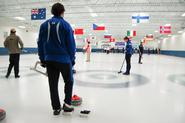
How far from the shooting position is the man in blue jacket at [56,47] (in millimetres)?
2227

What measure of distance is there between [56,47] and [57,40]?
0.09 metres

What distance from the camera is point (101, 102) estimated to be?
3.12 meters

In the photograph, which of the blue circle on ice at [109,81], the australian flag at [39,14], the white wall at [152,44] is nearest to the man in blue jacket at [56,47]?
the blue circle on ice at [109,81]

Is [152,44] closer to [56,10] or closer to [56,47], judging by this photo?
[56,10]

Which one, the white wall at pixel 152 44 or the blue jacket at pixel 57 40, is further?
the white wall at pixel 152 44

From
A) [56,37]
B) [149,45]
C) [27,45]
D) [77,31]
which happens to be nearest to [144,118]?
[56,37]

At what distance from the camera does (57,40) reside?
224cm

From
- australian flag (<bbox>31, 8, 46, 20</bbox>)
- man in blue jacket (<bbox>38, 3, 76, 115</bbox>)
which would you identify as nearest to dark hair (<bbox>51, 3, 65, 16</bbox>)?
man in blue jacket (<bbox>38, 3, 76, 115</bbox>)

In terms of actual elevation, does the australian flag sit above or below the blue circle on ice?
above

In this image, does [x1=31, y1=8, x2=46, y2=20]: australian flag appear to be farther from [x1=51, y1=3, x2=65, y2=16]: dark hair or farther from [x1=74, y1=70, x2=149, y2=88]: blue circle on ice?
[x1=51, y1=3, x2=65, y2=16]: dark hair

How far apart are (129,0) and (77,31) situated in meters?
8.53

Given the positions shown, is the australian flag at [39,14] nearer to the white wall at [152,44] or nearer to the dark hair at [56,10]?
the dark hair at [56,10]

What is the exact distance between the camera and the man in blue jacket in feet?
7.30

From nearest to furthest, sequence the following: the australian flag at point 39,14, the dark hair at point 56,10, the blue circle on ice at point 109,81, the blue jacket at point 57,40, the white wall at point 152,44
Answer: the blue jacket at point 57,40 → the dark hair at point 56,10 → the blue circle on ice at point 109,81 → the australian flag at point 39,14 → the white wall at point 152,44
